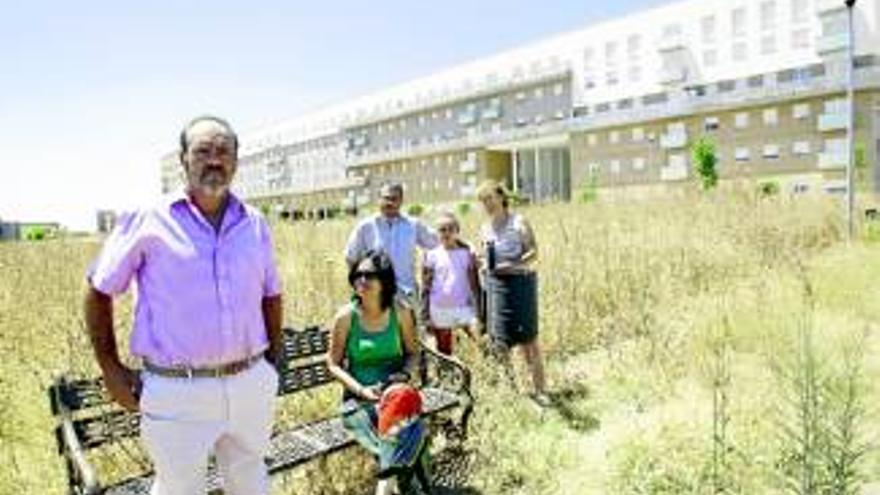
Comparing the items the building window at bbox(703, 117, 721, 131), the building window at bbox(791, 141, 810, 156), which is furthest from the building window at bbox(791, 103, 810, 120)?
the building window at bbox(703, 117, 721, 131)

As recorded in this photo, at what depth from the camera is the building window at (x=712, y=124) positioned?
52.7 m

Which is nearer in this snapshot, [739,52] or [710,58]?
[739,52]

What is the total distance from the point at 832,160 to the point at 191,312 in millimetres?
48200

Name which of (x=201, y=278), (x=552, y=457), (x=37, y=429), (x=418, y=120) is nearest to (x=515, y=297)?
(x=552, y=457)

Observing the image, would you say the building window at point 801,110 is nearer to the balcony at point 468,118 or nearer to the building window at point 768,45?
the building window at point 768,45

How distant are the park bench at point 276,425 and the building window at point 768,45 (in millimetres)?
52721

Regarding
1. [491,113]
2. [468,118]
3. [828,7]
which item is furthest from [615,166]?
[468,118]

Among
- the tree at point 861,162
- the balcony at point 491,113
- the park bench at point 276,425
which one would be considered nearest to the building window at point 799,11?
the tree at point 861,162

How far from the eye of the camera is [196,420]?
10.3 feet

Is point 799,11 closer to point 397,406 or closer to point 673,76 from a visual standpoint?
point 673,76

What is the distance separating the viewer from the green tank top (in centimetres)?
449

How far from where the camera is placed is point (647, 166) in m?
57.5

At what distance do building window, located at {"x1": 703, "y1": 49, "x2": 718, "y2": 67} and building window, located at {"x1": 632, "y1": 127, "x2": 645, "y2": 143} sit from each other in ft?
19.1

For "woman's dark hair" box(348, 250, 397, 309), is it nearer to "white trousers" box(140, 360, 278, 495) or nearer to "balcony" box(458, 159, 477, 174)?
"white trousers" box(140, 360, 278, 495)
